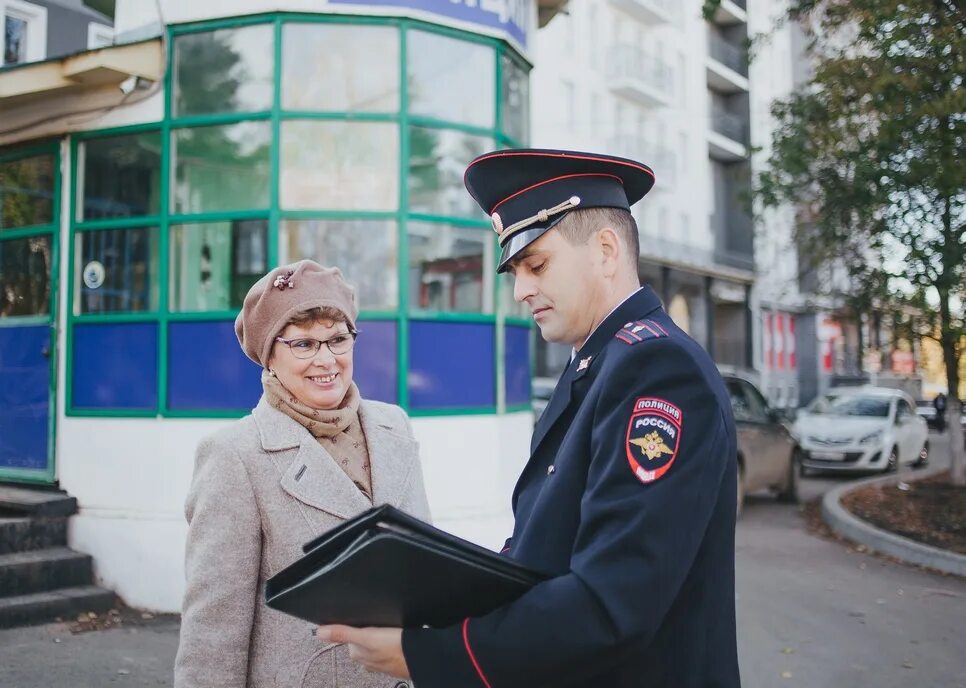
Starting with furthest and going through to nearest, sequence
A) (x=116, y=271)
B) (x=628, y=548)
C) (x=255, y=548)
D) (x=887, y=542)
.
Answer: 1. (x=887, y=542)
2. (x=116, y=271)
3. (x=255, y=548)
4. (x=628, y=548)

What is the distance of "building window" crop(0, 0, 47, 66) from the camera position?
8.33 metres

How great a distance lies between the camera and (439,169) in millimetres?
7668

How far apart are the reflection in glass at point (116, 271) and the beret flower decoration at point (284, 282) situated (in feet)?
17.0

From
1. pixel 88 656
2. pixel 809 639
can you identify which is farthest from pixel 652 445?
pixel 809 639

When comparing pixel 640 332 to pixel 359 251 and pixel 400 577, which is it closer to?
pixel 400 577

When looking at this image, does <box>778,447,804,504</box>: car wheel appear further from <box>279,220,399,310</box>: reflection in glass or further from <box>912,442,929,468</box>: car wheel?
<box>279,220,399,310</box>: reflection in glass

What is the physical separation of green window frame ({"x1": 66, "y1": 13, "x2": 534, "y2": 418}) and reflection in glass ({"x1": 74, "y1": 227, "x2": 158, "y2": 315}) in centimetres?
7

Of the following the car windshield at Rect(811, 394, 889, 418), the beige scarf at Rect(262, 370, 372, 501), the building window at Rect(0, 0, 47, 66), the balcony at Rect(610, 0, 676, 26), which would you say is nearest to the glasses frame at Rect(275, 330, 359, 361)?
the beige scarf at Rect(262, 370, 372, 501)

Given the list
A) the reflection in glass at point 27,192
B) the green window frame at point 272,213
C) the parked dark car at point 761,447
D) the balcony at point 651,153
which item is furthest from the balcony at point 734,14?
the reflection in glass at point 27,192

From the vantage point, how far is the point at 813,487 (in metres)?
15.7

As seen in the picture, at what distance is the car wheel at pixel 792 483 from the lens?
1341 cm

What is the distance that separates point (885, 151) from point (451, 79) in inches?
262

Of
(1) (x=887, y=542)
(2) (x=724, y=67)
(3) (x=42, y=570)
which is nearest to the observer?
(3) (x=42, y=570)

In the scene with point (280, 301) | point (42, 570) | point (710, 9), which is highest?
point (710, 9)
